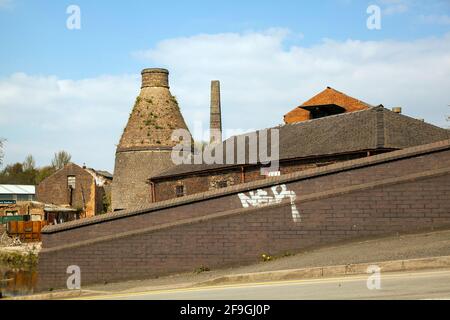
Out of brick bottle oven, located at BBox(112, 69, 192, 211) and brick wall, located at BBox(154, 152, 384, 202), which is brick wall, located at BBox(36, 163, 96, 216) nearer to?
brick bottle oven, located at BBox(112, 69, 192, 211)

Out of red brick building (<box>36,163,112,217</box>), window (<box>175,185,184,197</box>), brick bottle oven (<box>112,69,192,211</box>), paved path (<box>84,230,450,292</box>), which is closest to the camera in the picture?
paved path (<box>84,230,450,292</box>)

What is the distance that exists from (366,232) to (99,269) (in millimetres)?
8046

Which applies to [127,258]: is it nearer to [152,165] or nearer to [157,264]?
[157,264]

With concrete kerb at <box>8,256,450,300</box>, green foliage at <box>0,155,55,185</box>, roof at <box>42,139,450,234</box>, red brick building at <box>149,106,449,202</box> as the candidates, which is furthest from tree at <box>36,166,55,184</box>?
concrete kerb at <box>8,256,450,300</box>

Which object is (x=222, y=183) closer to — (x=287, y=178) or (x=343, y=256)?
(x=287, y=178)

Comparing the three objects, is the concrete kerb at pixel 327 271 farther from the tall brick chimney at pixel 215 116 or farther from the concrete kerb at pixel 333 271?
the tall brick chimney at pixel 215 116

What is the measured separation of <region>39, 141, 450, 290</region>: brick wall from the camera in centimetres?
1756

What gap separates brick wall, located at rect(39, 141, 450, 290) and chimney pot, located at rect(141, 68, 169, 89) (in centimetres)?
2971

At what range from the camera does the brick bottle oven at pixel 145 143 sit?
4562 cm

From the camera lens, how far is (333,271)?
1391 centimetres

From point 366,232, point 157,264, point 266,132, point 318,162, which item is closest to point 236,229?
point 157,264

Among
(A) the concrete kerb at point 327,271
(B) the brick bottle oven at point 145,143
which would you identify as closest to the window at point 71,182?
(B) the brick bottle oven at point 145,143

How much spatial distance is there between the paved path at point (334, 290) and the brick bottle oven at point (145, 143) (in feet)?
104

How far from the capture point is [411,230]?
1742 cm
